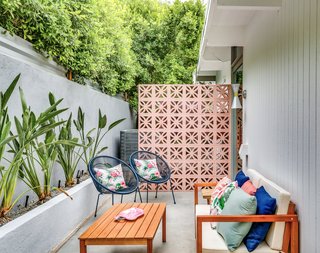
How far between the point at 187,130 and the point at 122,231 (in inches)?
144

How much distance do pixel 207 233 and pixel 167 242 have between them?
91cm

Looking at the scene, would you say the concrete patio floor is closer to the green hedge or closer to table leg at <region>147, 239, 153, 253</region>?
Answer: table leg at <region>147, 239, 153, 253</region>

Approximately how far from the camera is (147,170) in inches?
212

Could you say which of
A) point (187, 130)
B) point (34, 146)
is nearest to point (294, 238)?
point (34, 146)

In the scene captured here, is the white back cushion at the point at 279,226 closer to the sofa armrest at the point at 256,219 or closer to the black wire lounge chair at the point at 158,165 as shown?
the sofa armrest at the point at 256,219

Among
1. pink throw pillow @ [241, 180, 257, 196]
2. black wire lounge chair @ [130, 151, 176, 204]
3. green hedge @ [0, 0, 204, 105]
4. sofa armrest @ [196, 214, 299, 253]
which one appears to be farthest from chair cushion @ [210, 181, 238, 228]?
green hedge @ [0, 0, 204, 105]

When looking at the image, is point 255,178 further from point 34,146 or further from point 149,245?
point 34,146

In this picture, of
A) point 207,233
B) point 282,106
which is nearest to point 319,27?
point 282,106

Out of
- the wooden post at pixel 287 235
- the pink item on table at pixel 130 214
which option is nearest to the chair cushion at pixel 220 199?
the wooden post at pixel 287 235

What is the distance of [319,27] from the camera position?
6.68 feet

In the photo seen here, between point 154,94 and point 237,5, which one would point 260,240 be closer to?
point 237,5

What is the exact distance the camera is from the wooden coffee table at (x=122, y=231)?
2533 mm

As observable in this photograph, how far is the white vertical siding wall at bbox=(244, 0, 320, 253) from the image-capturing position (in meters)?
2.12

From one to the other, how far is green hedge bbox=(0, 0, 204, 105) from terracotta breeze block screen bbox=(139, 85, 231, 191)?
145cm
